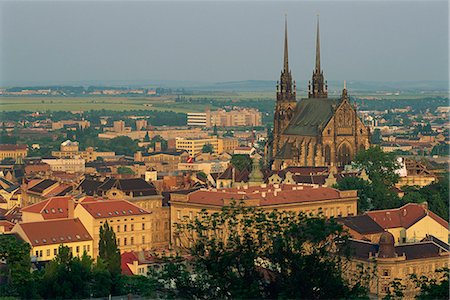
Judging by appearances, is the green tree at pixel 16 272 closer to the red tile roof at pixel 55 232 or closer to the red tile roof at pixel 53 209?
the red tile roof at pixel 55 232

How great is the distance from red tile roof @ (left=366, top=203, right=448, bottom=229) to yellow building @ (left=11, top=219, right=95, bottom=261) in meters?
15.3

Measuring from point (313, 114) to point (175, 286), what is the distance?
234 feet

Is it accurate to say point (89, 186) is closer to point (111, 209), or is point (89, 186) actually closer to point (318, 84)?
point (111, 209)

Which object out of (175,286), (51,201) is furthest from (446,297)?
(51,201)

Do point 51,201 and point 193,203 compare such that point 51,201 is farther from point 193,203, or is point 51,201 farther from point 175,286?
point 175,286

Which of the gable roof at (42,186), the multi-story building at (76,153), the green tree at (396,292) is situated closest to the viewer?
the green tree at (396,292)

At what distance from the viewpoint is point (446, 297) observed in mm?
38969

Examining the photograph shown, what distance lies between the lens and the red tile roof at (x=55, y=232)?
62.2m

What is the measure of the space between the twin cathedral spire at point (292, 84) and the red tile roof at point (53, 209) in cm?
Answer: 4544

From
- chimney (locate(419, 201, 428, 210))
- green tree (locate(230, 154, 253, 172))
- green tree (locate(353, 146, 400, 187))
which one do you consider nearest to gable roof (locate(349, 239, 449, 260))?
chimney (locate(419, 201, 428, 210))

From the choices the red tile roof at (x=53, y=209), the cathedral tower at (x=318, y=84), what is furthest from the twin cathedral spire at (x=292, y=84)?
the red tile roof at (x=53, y=209)

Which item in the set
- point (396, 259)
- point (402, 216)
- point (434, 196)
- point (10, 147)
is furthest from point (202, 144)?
point (396, 259)

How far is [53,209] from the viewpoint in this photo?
68.8 metres

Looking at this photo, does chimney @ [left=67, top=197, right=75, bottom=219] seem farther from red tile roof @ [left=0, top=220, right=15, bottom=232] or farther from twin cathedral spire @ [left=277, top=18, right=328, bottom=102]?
twin cathedral spire @ [left=277, top=18, right=328, bottom=102]
